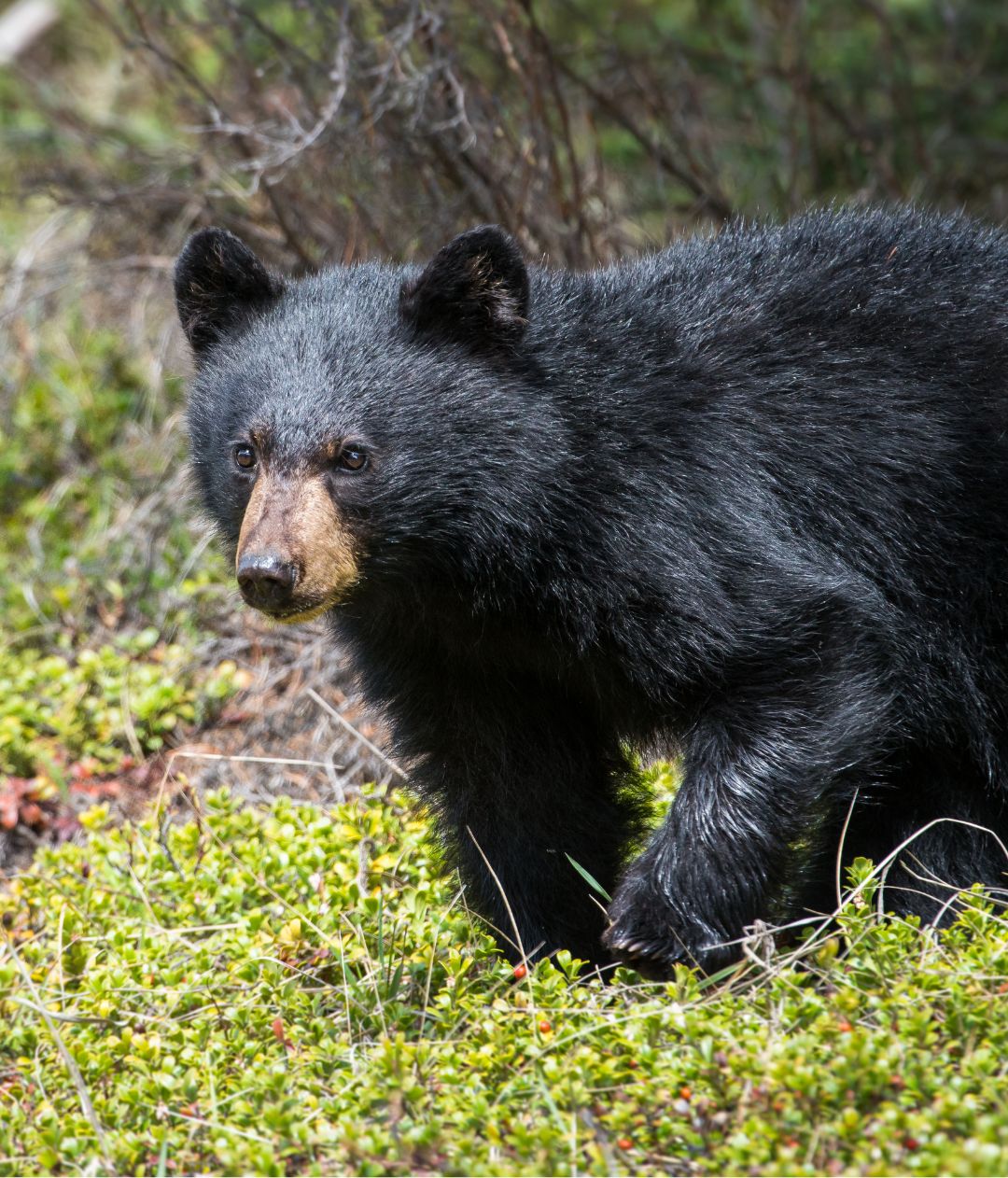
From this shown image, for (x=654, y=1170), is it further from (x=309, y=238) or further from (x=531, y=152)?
(x=309, y=238)

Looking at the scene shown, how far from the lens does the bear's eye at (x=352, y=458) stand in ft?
14.0

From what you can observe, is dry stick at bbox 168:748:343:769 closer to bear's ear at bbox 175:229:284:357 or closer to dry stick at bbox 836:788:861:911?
bear's ear at bbox 175:229:284:357

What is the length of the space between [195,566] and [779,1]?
477cm

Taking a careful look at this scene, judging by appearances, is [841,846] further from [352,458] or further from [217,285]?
[217,285]

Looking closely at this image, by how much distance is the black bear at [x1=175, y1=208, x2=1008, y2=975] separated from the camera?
4160 mm

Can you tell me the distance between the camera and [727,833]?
4102mm

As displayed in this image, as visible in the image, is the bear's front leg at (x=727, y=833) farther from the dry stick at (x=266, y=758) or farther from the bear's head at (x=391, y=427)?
the dry stick at (x=266, y=758)

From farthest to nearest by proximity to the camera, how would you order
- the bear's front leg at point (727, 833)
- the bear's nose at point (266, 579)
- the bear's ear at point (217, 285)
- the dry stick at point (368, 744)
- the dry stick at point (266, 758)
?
the dry stick at point (266, 758)
the dry stick at point (368, 744)
the bear's ear at point (217, 285)
the bear's front leg at point (727, 833)
the bear's nose at point (266, 579)

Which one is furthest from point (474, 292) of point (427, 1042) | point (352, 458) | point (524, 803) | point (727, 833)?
point (427, 1042)

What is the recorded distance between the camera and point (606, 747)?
15.6 feet

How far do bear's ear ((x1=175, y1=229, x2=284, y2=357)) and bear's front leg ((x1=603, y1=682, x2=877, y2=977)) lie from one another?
1.91 metres

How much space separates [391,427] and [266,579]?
26.1 inches

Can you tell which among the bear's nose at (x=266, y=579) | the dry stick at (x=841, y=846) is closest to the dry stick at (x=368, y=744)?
the bear's nose at (x=266, y=579)

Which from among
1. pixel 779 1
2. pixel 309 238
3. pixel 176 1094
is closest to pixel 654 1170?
pixel 176 1094
